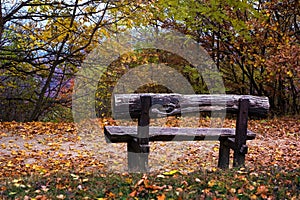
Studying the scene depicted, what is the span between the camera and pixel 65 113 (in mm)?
13727

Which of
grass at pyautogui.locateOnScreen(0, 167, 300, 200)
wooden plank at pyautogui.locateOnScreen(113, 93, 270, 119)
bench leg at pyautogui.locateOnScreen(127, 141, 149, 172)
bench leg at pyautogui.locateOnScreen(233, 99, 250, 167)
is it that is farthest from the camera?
bench leg at pyautogui.locateOnScreen(233, 99, 250, 167)

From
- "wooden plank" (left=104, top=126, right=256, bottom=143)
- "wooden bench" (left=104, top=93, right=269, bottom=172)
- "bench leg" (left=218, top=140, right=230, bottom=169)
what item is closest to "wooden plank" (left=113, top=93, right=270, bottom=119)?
"wooden bench" (left=104, top=93, right=269, bottom=172)

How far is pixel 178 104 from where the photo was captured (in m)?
4.96

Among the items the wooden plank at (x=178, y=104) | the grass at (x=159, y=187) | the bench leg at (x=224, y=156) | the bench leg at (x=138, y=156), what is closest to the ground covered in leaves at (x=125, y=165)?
the grass at (x=159, y=187)

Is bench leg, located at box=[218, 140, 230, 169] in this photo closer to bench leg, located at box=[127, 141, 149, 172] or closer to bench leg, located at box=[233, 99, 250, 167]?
bench leg, located at box=[233, 99, 250, 167]

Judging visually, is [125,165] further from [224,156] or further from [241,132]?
[241,132]

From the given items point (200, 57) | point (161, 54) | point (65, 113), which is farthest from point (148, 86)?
point (65, 113)

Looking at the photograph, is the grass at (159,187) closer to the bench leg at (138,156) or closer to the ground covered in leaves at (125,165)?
the ground covered in leaves at (125,165)

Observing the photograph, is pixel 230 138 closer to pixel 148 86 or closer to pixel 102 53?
pixel 102 53

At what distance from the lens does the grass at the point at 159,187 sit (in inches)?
125

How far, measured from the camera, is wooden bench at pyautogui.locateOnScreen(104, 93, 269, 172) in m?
4.69

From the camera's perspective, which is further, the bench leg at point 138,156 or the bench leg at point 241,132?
the bench leg at point 241,132

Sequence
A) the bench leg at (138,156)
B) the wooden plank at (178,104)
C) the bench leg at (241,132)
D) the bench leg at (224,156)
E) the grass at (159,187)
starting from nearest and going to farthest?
the grass at (159,187) → the wooden plank at (178,104) → the bench leg at (138,156) → the bench leg at (241,132) → the bench leg at (224,156)

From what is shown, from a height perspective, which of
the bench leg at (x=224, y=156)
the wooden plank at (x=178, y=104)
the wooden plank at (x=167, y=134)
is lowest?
the bench leg at (x=224, y=156)
